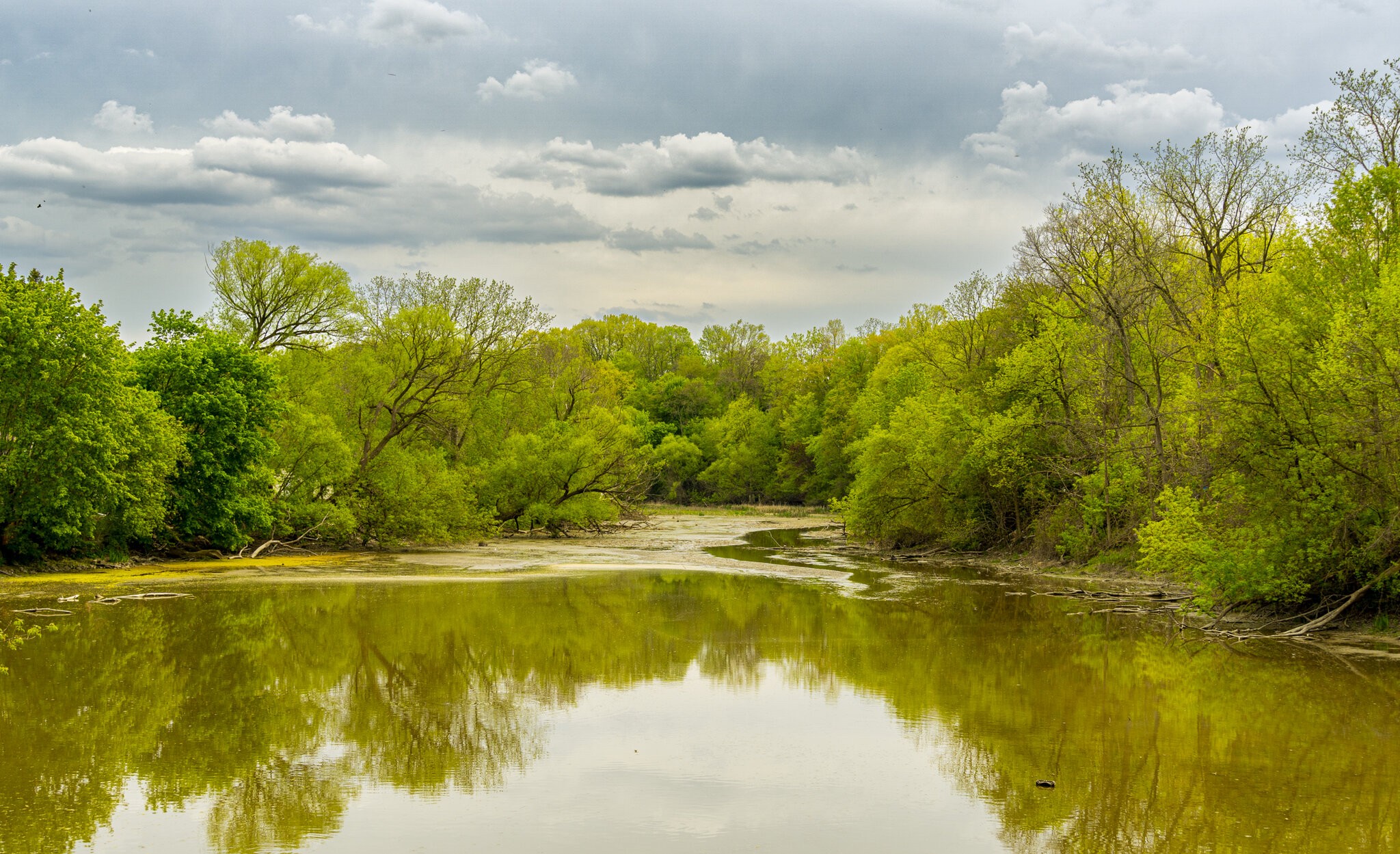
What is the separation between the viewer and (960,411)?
33.1 metres

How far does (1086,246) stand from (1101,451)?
5537 millimetres

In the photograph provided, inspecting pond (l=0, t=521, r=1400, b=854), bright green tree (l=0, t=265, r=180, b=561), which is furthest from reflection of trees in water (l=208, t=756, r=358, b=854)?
bright green tree (l=0, t=265, r=180, b=561)

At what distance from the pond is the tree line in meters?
3.06

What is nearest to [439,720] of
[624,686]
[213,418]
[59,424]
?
[624,686]

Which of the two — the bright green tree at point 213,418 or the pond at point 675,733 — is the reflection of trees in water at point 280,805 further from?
the bright green tree at point 213,418

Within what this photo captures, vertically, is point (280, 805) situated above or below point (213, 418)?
below

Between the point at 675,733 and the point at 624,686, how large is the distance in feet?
8.79

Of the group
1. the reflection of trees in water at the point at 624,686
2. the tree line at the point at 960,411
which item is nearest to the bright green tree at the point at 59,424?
the tree line at the point at 960,411

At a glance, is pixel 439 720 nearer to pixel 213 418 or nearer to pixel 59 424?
pixel 59 424

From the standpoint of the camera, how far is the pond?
325 inches

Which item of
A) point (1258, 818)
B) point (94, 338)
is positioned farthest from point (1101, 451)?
point (94, 338)

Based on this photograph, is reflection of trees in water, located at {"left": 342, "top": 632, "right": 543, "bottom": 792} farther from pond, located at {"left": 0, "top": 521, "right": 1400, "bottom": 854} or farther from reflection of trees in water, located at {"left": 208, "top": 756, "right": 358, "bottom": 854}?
reflection of trees in water, located at {"left": 208, "top": 756, "right": 358, "bottom": 854}

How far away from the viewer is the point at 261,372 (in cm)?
3056

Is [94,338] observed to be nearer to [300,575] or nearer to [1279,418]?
[300,575]
